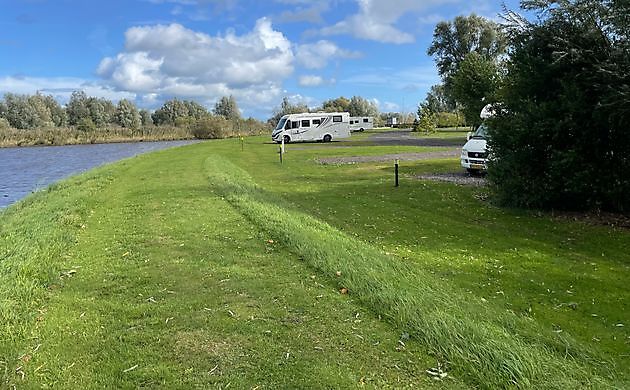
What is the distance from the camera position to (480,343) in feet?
12.5

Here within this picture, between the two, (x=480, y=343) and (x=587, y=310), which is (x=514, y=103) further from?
(x=480, y=343)

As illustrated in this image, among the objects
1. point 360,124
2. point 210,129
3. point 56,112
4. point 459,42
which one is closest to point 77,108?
point 56,112

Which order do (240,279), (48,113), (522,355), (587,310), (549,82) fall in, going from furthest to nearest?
(48,113) < (549,82) < (240,279) < (587,310) < (522,355)

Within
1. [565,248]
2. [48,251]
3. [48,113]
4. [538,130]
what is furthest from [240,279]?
[48,113]

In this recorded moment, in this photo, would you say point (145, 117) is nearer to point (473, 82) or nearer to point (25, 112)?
point (25, 112)

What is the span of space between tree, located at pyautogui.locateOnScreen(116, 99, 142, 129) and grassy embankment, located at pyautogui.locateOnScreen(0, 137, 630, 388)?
276 feet

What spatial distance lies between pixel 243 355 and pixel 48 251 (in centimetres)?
475

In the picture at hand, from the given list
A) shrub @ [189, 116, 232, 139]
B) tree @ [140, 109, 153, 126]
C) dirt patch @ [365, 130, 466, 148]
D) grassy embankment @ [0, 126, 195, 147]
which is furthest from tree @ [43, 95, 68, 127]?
dirt patch @ [365, 130, 466, 148]

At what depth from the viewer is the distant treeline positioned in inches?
2425

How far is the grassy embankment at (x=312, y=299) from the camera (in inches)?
139

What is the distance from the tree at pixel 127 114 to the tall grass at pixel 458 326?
87510 mm

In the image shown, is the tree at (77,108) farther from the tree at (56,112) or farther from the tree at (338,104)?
the tree at (338,104)

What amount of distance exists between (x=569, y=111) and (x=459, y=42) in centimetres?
4819

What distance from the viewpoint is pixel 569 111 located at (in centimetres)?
893
